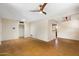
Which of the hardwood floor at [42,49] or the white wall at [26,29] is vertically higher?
the white wall at [26,29]

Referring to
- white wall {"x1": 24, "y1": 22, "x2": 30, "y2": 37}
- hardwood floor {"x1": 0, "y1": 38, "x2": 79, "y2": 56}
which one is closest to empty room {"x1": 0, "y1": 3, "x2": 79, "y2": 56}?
hardwood floor {"x1": 0, "y1": 38, "x2": 79, "y2": 56}

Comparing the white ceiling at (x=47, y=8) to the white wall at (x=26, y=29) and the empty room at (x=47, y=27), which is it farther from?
the white wall at (x=26, y=29)

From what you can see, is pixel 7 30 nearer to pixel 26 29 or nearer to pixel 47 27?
pixel 47 27

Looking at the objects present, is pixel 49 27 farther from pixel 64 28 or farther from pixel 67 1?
pixel 67 1

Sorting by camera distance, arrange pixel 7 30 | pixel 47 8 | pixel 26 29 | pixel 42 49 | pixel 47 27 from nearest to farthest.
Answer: pixel 47 8 < pixel 42 49 < pixel 7 30 < pixel 47 27 < pixel 26 29

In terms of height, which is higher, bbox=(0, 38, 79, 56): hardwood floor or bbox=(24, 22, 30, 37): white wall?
bbox=(24, 22, 30, 37): white wall

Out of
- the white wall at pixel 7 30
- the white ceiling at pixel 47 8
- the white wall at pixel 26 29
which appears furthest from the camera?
the white wall at pixel 26 29

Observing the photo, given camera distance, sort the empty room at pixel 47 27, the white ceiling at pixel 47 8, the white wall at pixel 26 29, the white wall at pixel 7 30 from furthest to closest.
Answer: the white wall at pixel 26 29, the white wall at pixel 7 30, the empty room at pixel 47 27, the white ceiling at pixel 47 8

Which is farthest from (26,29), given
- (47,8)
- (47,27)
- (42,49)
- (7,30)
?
(47,8)

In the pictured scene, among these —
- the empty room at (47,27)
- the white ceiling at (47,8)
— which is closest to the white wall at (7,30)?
the empty room at (47,27)

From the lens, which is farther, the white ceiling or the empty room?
the empty room

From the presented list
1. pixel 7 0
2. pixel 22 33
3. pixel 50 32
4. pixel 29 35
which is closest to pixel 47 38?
pixel 50 32

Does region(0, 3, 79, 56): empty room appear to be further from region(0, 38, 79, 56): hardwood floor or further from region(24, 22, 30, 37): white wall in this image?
region(24, 22, 30, 37): white wall

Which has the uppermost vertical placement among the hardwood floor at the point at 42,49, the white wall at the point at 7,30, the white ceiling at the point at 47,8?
the white ceiling at the point at 47,8
